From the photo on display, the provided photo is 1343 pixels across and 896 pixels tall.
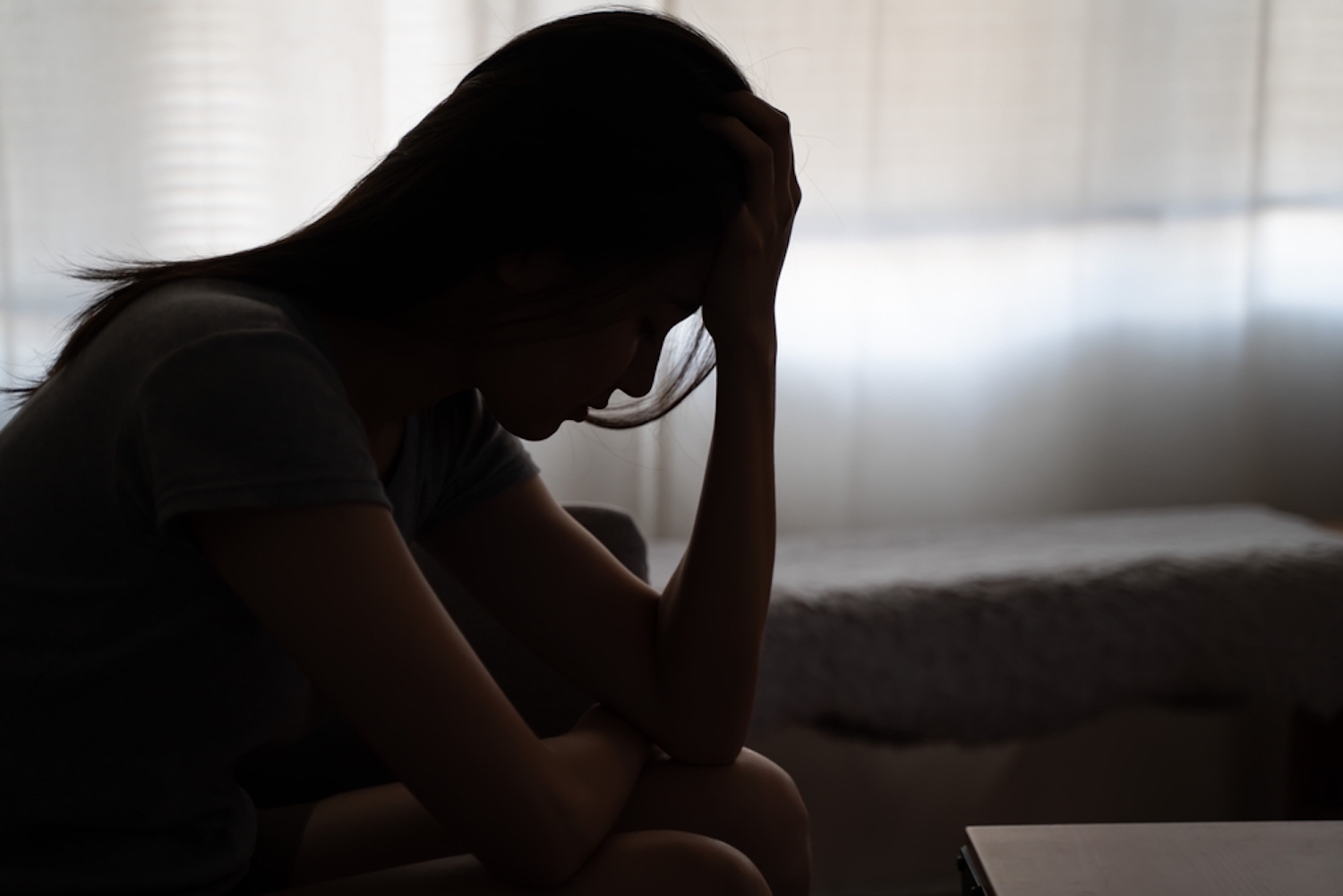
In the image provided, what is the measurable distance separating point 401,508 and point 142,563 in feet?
0.76

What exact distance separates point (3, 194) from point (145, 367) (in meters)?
1.80

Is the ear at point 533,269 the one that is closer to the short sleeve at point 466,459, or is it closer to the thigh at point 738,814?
the short sleeve at point 466,459

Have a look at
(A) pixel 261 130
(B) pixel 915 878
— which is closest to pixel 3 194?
(A) pixel 261 130

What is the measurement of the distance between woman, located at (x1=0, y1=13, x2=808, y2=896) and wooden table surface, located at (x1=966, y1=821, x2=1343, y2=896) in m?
0.15

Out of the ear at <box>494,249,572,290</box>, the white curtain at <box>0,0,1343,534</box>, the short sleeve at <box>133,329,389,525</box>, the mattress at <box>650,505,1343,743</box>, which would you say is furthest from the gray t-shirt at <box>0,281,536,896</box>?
the white curtain at <box>0,0,1343,534</box>

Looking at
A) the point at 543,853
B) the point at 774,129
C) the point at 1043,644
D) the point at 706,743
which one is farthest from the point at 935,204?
the point at 543,853

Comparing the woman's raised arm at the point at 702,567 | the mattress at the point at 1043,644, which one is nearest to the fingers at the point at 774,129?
the woman's raised arm at the point at 702,567

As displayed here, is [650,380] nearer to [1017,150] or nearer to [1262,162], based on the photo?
[1017,150]

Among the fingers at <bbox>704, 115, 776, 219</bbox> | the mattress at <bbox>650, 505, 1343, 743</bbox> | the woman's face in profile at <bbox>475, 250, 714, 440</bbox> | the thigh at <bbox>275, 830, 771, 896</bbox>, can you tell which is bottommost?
the mattress at <bbox>650, 505, 1343, 743</bbox>

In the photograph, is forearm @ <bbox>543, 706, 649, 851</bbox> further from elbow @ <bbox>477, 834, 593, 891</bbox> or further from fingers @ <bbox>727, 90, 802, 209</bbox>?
fingers @ <bbox>727, 90, 802, 209</bbox>

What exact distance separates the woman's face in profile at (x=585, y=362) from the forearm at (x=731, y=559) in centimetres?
9

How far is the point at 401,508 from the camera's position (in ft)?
2.71

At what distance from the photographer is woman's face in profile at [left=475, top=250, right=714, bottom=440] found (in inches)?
29.2

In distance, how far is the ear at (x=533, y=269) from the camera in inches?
27.0
